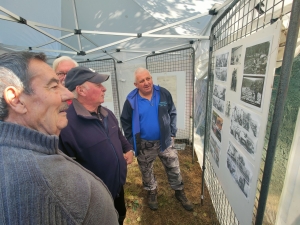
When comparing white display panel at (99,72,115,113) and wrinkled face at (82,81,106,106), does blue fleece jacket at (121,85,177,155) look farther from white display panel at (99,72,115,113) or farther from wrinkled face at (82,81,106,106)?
white display panel at (99,72,115,113)

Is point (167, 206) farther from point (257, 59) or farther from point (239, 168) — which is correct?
point (257, 59)

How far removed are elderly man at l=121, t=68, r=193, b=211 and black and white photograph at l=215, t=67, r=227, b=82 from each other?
895 mm

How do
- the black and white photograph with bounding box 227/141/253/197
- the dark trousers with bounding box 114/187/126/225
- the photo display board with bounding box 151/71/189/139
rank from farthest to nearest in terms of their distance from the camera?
the photo display board with bounding box 151/71/189/139 → the dark trousers with bounding box 114/187/126/225 → the black and white photograph with bounding box 227/141/253/197

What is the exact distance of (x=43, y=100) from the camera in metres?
0.66

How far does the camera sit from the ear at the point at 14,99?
1.86ft

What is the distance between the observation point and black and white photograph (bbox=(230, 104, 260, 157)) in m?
0.80

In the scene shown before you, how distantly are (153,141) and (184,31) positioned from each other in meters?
2.11

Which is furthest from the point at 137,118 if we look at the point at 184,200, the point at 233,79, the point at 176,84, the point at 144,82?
the point at 176,84

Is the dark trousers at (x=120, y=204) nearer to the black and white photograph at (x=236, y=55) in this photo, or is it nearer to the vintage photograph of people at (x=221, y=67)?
the vintage photograph of people at (x=221, y=67)

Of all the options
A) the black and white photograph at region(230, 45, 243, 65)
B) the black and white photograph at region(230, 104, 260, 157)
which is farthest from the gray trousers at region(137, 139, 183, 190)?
the black and white photograph at region(230, 45, 243, 65)

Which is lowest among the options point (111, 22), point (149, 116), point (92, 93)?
point (149, 116)

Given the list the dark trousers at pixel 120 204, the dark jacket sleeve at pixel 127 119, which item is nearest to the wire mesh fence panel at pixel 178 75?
the dark jacket sleeve at pixel 127 119

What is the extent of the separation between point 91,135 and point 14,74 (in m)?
0.77

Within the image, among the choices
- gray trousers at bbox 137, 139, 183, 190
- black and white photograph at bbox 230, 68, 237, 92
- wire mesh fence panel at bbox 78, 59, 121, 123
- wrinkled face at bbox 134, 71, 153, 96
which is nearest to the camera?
black and white photograph at bbox 230, 68, 237, 92
